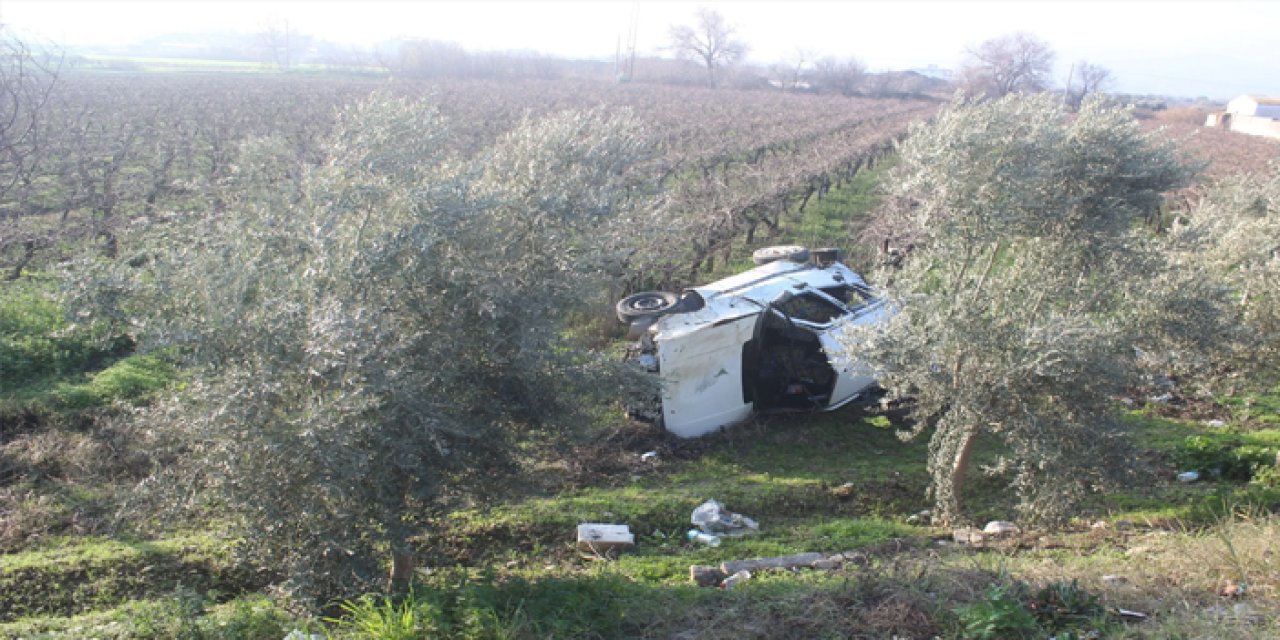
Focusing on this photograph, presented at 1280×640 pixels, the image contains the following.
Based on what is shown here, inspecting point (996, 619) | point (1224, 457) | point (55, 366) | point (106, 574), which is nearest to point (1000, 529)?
point (996, 619)

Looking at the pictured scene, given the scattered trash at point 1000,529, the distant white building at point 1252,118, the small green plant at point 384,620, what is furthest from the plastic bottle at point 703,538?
the distant white building at point 1252,118

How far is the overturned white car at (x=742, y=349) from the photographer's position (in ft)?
28.9

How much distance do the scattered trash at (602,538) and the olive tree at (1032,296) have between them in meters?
2.66

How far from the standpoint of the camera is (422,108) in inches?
316

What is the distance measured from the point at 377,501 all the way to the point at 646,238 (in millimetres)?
4939

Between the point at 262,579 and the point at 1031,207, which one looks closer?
the point at 262,579

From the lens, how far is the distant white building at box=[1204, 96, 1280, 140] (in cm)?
5213

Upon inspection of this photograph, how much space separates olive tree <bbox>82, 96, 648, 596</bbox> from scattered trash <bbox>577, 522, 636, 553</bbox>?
4.38ft

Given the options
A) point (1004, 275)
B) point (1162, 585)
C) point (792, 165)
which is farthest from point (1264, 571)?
point (792, 165)

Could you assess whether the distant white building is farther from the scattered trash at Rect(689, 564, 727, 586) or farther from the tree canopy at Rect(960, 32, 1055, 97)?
the scattered trash at Rect(689, 564, 727, 586)

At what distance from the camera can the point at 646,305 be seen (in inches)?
366

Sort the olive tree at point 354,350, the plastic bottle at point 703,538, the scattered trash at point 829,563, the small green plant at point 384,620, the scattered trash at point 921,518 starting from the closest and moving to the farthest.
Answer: the small green plant at point 384,620 → the olive tree at point 354,350 → the scattered trash at point 829,563 → the plastic bottle at point 703,538 → the scattered trash at point 921,518

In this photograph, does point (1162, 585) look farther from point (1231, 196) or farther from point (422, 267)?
point (1231, 196)

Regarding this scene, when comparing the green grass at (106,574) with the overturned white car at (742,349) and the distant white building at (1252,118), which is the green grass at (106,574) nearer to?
the overturned white car at (742,349)
